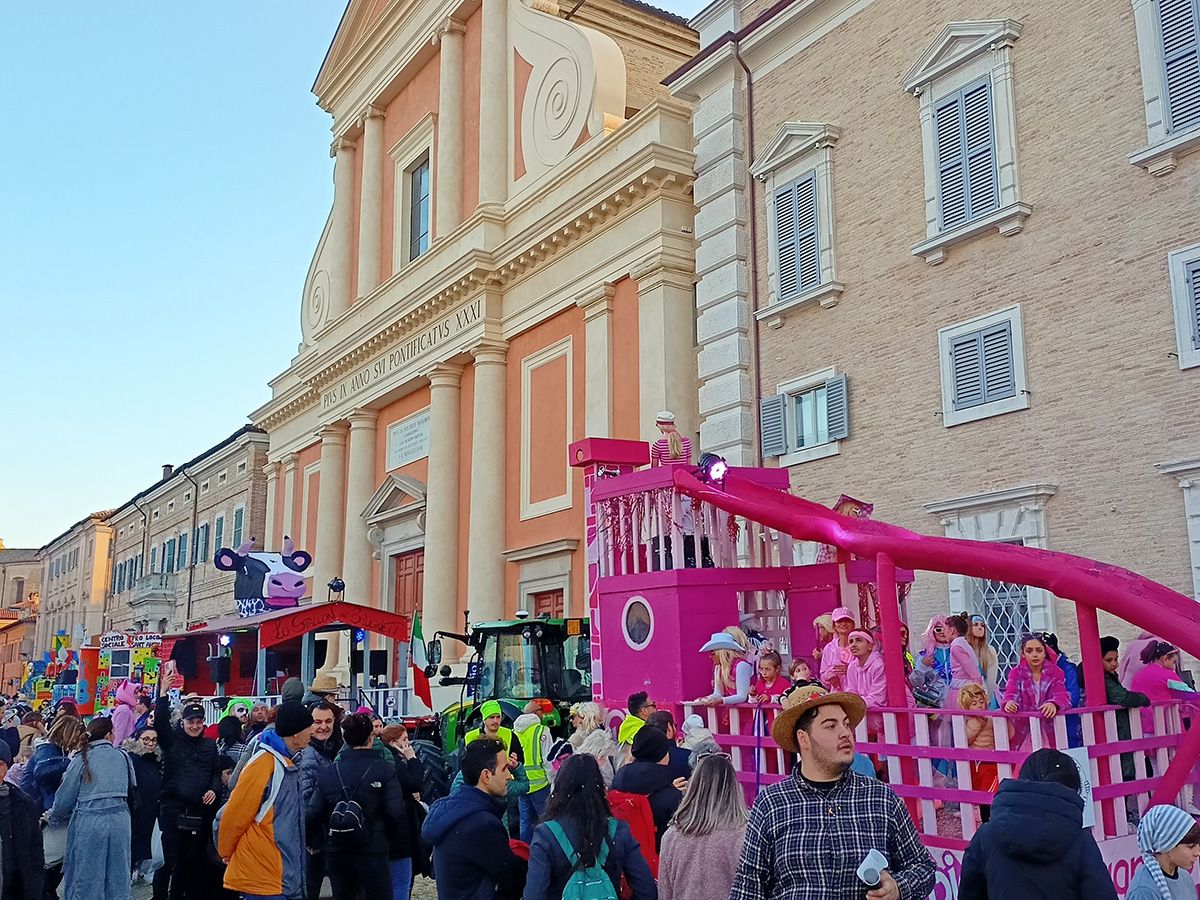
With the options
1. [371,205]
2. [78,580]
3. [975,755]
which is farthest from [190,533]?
[975,755]

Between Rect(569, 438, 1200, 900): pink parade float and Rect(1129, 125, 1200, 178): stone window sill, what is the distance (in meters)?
4.85

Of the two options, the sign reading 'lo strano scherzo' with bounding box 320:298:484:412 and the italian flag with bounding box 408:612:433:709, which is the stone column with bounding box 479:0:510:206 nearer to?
the sign reading 'lo strano scherzo' with bounding box 320:298:484:412

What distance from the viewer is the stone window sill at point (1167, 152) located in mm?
11508

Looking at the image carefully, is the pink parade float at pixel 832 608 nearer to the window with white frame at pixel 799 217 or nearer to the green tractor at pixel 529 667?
the green tractor at pixel 529 667

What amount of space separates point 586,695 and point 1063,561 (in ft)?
24.2

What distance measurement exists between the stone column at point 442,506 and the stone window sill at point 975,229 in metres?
12.2

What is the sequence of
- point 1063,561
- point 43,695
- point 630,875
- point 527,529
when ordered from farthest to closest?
1. point 43,695
2. point 527,529
3. point 1063,561
4. point 630,875

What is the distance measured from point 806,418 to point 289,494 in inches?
826

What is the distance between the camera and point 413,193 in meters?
28.6

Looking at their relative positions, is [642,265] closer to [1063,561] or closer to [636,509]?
[636,509]

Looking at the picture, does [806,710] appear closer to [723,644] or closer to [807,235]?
[723,644]

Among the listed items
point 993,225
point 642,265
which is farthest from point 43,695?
point 993,225

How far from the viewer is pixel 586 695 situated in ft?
44.0

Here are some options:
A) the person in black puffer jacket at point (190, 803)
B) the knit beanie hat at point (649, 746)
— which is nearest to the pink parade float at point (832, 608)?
the knit beanie hat at point (649, 746)
